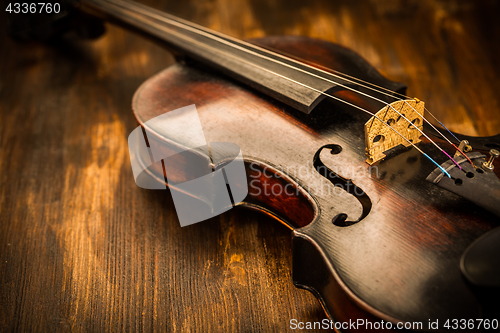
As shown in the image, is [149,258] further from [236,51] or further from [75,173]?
[236,51]

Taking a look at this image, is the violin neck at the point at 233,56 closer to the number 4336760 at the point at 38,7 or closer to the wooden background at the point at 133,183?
the number 4336760 at the point at 38,7

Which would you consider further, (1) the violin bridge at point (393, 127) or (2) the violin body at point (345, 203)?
(1) the violin bridge at point (393, 127)

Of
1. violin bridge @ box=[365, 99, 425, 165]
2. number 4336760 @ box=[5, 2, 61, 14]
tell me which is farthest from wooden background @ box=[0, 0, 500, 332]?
violin bridge @ box=[365, 99, 425, 165]

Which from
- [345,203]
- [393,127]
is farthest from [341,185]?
[393,127]

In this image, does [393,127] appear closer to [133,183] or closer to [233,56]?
[233,56]

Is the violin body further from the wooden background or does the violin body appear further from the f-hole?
the wooden background

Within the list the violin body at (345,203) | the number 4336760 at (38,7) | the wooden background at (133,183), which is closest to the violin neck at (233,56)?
the violin body at (345,203)

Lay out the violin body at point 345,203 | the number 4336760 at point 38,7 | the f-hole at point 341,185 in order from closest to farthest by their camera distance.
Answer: the violin body at point 345,203, the f-hole at point 341,185, the number 4336760 at point 38,7
